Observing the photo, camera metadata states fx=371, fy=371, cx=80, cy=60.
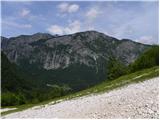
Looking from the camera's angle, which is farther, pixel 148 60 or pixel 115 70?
pixel 115 70

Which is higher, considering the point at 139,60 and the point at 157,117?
the point at 139,60

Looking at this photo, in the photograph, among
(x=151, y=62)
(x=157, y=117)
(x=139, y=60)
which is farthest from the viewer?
(x=139, y=60)

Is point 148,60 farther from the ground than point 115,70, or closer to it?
farther from the ground

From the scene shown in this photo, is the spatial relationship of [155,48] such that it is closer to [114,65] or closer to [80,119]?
[114,65]

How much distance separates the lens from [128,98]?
2755 cm

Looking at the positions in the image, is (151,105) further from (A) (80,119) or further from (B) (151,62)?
(B) (151,62)

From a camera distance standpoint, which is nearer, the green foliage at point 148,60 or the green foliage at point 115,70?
the green foliage at point 148,60

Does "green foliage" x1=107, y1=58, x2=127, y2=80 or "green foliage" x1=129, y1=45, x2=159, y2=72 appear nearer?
"green foliage" x1=129, y1=45, x2=159, y2=72

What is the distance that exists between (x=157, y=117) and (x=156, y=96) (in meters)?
6.25

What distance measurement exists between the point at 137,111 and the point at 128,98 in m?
5.27

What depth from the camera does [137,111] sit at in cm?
2228

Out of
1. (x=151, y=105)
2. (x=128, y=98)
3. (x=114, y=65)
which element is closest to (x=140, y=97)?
(x=128, y=98)

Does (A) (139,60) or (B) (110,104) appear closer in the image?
(B) (110,104)

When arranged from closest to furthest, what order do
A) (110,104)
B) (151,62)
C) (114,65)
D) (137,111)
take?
(137,111), (110,104), (151,62), (114,65)
